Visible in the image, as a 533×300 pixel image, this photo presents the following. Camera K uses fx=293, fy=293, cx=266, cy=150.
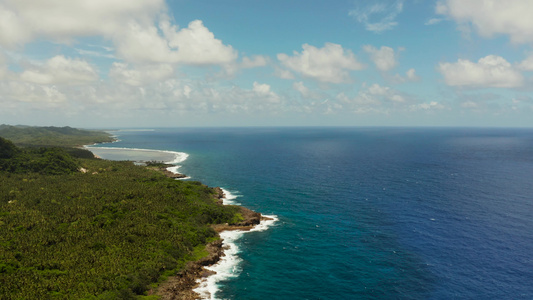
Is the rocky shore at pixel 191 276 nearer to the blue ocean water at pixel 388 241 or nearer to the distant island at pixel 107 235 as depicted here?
the distant island at pixel 107 235

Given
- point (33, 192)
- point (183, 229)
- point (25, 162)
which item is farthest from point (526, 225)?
point (25, 162)

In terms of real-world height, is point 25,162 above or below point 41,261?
above

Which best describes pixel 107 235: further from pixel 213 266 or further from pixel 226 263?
pixel 226 263

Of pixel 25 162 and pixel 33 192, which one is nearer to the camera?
pixel 33 192

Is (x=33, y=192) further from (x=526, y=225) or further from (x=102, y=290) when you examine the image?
(x=526, y=225)

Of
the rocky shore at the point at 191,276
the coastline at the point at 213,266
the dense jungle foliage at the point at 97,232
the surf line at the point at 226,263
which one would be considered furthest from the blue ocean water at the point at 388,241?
the dense jungle foliage at the point at 97,232

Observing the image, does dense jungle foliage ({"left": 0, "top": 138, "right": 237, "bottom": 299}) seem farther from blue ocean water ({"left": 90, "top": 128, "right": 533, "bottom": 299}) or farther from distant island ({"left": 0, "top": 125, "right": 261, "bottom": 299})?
blue ocean water ({"left": 90, "top": 128, "right": 533, "bottom": 299})

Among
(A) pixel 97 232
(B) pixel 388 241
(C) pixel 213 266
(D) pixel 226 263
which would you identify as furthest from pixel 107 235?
(B) pixel 388 241

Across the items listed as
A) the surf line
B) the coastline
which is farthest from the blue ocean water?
the coastline
